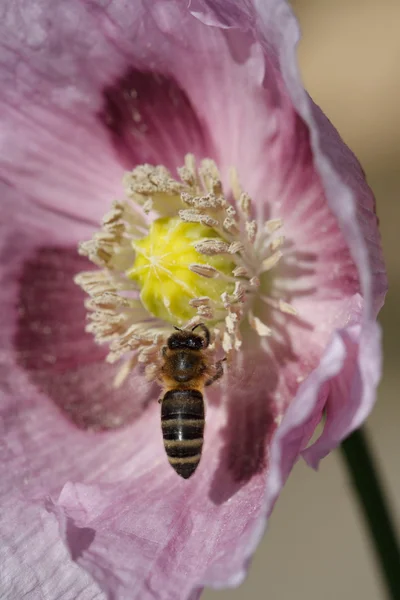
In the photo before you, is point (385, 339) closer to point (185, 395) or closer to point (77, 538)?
point (185, 395)

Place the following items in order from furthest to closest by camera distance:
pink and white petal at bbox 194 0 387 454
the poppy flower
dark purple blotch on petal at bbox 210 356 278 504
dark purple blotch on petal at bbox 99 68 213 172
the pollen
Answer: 1. dark purple blotch on petal at bbox 99 68 213 172
2. the pollen
3. dark purple blotch on petal at bbox 210 356 278 504
4. the poppy flower
5. pink and white petal at bbox 194 0 387 454

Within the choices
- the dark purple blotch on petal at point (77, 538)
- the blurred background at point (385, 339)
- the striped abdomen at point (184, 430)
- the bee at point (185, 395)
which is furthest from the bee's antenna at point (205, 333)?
the blurred background at point (385, 339)

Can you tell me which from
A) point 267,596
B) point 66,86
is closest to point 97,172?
point 66,86

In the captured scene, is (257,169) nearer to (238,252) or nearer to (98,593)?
(238,252)

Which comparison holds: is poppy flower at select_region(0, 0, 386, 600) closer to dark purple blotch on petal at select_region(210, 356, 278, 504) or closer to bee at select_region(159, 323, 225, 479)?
dark purple blotch on petal at select_region(210, 356, 278, 504)

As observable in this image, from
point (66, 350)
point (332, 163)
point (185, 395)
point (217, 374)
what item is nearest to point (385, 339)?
point (66, 350)

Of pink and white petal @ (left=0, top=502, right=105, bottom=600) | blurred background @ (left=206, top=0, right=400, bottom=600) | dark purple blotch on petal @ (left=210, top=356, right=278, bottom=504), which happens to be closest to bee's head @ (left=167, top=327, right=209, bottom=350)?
dark purple blotch on petal @ (left=210, top=356, right=278, bottom=504)
